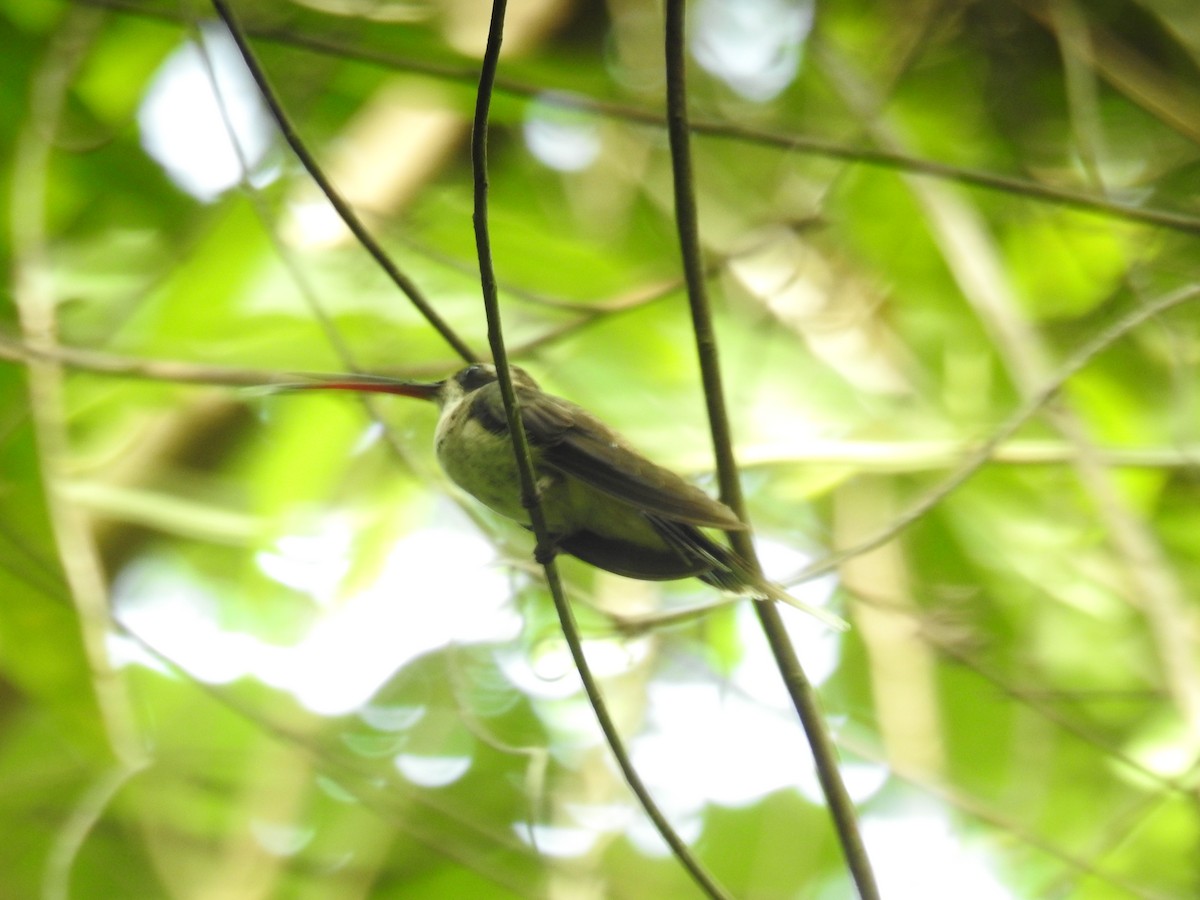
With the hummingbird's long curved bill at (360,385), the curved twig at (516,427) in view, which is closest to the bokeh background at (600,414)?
the hummingbird's long curved bill at (360,385)

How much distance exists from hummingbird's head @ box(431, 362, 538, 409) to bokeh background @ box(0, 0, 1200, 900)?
171mm

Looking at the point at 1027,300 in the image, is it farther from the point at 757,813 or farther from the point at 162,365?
the point at 162,365

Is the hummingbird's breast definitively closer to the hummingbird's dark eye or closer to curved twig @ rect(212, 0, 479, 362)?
the hummingbird's dark eye

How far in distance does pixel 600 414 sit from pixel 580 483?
116 cm

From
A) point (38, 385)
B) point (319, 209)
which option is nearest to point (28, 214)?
point (38, 385)

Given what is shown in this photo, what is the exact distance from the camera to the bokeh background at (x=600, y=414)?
3318mm

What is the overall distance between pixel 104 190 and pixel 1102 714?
12.9 ft

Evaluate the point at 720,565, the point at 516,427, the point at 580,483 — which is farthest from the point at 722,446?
the point at 580,483

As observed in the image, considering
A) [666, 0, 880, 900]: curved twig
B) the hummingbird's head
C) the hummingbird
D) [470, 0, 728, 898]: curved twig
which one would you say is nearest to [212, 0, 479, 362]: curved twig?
[470, 0, 728, 898]: curved twig

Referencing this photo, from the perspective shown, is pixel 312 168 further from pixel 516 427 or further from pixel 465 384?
pixel 465 384

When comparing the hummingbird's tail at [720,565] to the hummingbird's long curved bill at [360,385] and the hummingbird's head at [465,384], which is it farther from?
the hummingbird's long curved bill at [360,385]

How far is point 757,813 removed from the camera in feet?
13.6

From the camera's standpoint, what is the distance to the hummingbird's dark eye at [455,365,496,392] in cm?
284

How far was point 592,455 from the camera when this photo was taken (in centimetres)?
253
